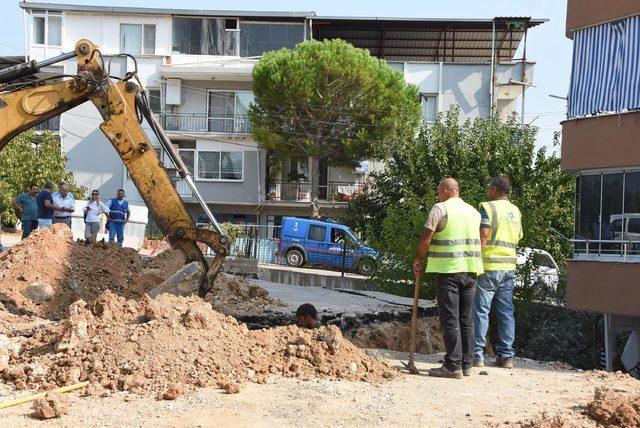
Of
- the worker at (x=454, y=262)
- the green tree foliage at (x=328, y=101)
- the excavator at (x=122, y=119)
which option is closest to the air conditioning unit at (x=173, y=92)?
the green tree foliage at (x=328, y=101)

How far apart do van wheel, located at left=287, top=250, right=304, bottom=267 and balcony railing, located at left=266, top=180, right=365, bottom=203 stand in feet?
32.2

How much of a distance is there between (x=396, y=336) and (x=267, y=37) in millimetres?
32936

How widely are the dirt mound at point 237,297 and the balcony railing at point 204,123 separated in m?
28.9

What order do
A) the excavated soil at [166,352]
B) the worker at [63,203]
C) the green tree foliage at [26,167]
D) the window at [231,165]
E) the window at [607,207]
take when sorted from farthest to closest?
1. the window at [231,165]
2. the green tree foliage at [26,167]
3. the worker at [63,203]
4. the window at [607,207]
5. the excavated soil at [166,352]

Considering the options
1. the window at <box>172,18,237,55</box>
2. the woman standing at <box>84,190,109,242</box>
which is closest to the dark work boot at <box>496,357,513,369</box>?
the woman standing at <box>84,190,109,242</box>

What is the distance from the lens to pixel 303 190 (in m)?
45.9

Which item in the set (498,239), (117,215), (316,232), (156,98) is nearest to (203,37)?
(156,98)

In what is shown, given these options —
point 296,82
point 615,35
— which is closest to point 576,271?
point 615,35

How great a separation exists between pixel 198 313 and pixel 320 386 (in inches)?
55.8

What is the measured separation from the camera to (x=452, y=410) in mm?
7230

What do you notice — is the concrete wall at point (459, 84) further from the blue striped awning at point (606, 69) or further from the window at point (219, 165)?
the blue striped awning at point (606, 69)

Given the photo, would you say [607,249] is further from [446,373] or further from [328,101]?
[328,101]

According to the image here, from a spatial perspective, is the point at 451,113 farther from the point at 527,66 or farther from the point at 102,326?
the point at 102,326

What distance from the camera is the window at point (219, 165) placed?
45688 mm
